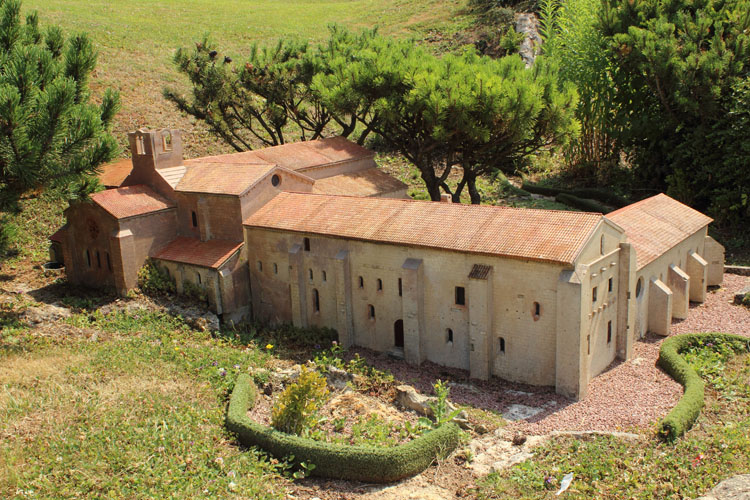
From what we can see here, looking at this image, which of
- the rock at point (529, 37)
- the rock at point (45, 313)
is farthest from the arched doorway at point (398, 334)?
the rock at point (529, 37)

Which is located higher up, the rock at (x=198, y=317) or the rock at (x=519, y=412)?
the rock at (x=198, y=317)

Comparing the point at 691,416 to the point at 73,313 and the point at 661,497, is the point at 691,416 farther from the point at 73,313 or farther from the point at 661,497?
the point at 73,313

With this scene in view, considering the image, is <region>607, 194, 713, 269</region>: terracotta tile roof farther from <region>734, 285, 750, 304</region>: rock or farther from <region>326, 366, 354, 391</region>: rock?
<region>326, 366, 354, 391</region>: rock

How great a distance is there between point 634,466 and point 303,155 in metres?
24.7

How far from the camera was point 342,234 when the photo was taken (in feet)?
87.2

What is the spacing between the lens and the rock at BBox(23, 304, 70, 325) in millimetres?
26828

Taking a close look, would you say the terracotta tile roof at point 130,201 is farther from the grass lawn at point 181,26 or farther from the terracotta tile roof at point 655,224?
the terracotta tile roof at point 655,224

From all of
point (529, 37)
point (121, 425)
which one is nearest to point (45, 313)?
point (121, 425)

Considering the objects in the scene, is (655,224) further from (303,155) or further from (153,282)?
(153,282)

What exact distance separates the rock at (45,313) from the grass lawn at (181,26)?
2135cm

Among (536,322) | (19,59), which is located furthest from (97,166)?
(536,322)

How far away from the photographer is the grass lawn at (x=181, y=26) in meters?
52.5

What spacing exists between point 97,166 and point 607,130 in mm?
33902

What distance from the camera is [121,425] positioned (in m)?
17.5
